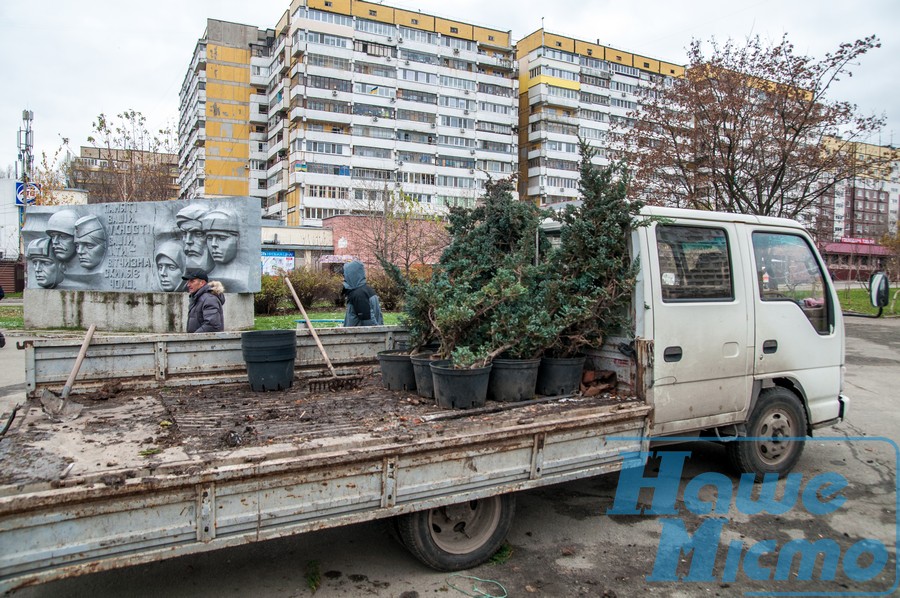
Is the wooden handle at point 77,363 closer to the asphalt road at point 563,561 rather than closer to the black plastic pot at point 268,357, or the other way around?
the black plastic pot at point 268,357

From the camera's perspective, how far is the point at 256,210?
1418cm

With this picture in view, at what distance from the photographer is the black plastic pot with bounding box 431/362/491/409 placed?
3906 mm

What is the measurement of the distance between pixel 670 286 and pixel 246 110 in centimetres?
7610

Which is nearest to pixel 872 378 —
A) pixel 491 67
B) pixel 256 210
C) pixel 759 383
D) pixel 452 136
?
pixel 759 383

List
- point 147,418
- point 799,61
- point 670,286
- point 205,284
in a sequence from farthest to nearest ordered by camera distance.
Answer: point 799,61 → point 205,284 → point 670,286 → point 147,418

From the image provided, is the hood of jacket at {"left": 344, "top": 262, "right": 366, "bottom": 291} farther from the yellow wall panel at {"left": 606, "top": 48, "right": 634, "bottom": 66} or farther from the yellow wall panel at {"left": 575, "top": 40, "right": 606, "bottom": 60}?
the yellow wall panel at {"left": 606, "top": 48, "right": 634, "bottom": 66}

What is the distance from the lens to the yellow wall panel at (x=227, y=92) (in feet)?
229

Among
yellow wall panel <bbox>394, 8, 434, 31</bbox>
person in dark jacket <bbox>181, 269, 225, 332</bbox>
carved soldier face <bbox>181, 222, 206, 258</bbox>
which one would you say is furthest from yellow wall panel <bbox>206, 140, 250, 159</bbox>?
person in dark jacket <bbox>181, 269, 225, 332</bbox>

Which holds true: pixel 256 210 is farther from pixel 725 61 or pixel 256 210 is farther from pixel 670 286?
pixel 725 61

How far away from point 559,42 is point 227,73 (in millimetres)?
43035

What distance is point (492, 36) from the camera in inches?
2980

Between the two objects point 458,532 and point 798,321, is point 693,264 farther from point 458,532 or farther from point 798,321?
point 458,532

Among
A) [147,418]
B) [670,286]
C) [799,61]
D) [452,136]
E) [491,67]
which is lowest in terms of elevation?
[147,418]

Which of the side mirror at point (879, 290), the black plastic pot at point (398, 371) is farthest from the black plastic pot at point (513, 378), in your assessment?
the side mirror at point (879, 290)
